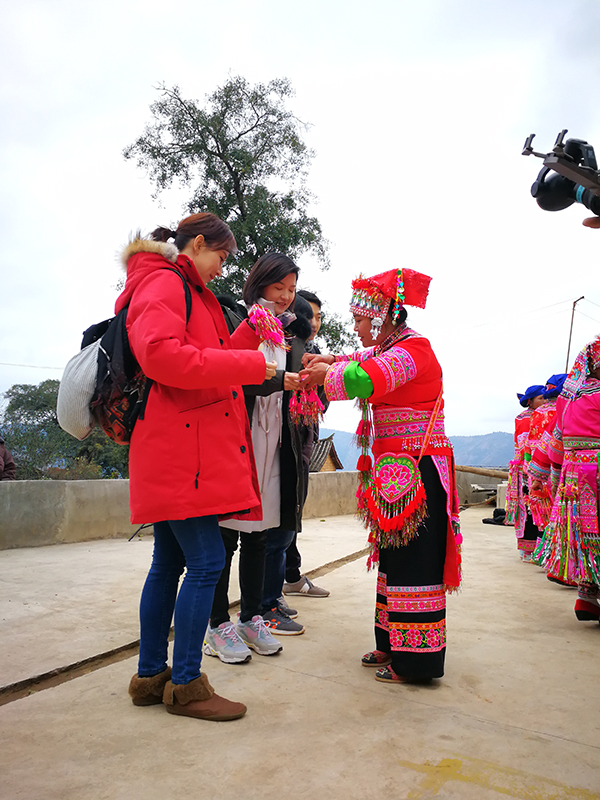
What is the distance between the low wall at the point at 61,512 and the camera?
16.8 ft

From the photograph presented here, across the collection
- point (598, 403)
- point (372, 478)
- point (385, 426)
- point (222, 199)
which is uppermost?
point (222, 199)

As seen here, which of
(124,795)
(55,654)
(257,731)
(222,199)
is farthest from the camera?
(222,199)

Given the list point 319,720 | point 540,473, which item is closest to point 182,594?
point 319,720

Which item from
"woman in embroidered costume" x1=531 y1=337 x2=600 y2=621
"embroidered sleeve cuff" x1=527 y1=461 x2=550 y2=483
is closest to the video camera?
"woman in embroidered costume" x1=531 y1=337 x2=600 y2=621

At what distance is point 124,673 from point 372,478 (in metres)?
1.25

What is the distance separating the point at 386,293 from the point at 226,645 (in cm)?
163

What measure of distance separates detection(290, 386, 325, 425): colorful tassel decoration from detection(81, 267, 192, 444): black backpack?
83cm

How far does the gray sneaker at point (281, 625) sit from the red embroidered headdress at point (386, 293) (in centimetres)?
150

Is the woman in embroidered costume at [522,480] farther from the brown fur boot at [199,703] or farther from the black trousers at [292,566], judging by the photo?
the brown fur boot at [199,703]

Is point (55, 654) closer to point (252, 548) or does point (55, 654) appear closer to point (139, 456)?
point (252, 548)

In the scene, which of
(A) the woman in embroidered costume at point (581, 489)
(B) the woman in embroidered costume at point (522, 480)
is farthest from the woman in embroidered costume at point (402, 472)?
(B) the woman in embroidered costume at point (522, 480)

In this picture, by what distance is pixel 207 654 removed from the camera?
8.79ft

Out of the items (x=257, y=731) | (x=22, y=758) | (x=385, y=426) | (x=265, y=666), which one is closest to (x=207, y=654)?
(x=265, y=666)

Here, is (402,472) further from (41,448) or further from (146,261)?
(41,448)
